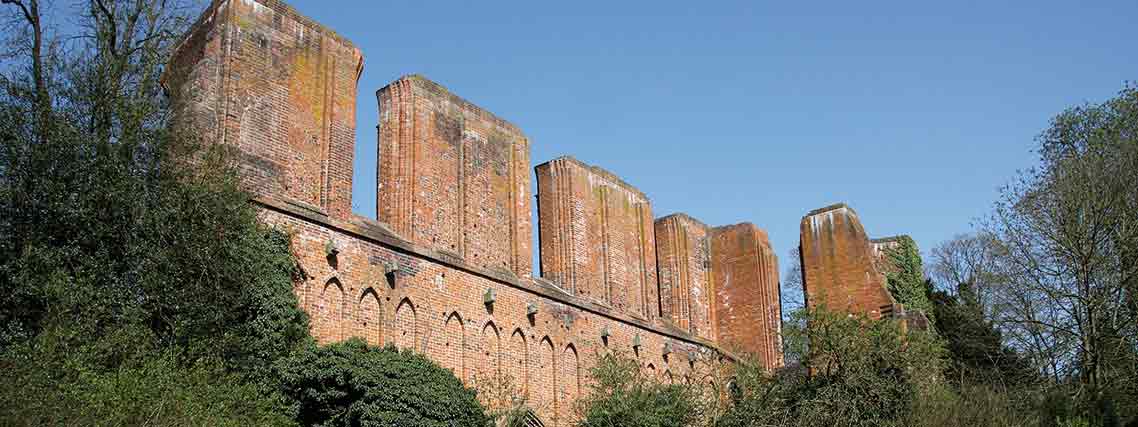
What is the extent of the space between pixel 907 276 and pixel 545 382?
10900mm

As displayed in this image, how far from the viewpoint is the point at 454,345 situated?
715 inches

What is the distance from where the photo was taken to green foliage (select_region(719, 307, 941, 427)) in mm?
17984

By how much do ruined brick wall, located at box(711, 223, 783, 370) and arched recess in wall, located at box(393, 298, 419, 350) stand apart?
11.6m

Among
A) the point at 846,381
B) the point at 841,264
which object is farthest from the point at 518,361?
the point at 841,264

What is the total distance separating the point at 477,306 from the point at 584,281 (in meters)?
4.39

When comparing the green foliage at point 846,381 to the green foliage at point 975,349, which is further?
the green foliage at point 975,349

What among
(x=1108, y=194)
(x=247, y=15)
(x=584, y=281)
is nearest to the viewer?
(x=247, y=15)

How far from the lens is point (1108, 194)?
66.1 feet

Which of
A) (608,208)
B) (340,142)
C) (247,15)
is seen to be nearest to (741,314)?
(608,208)

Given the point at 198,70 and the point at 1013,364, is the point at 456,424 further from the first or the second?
the point at 1013,364

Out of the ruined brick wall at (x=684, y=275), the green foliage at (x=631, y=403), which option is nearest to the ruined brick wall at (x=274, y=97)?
the green foliage at (x=631, y=403)

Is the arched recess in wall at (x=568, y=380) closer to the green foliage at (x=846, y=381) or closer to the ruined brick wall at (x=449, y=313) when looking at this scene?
A: the ruined brick wall at (x=449, y=313)

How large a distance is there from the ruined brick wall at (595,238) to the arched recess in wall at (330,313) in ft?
22.5

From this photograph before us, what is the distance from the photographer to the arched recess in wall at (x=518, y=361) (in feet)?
63.0
